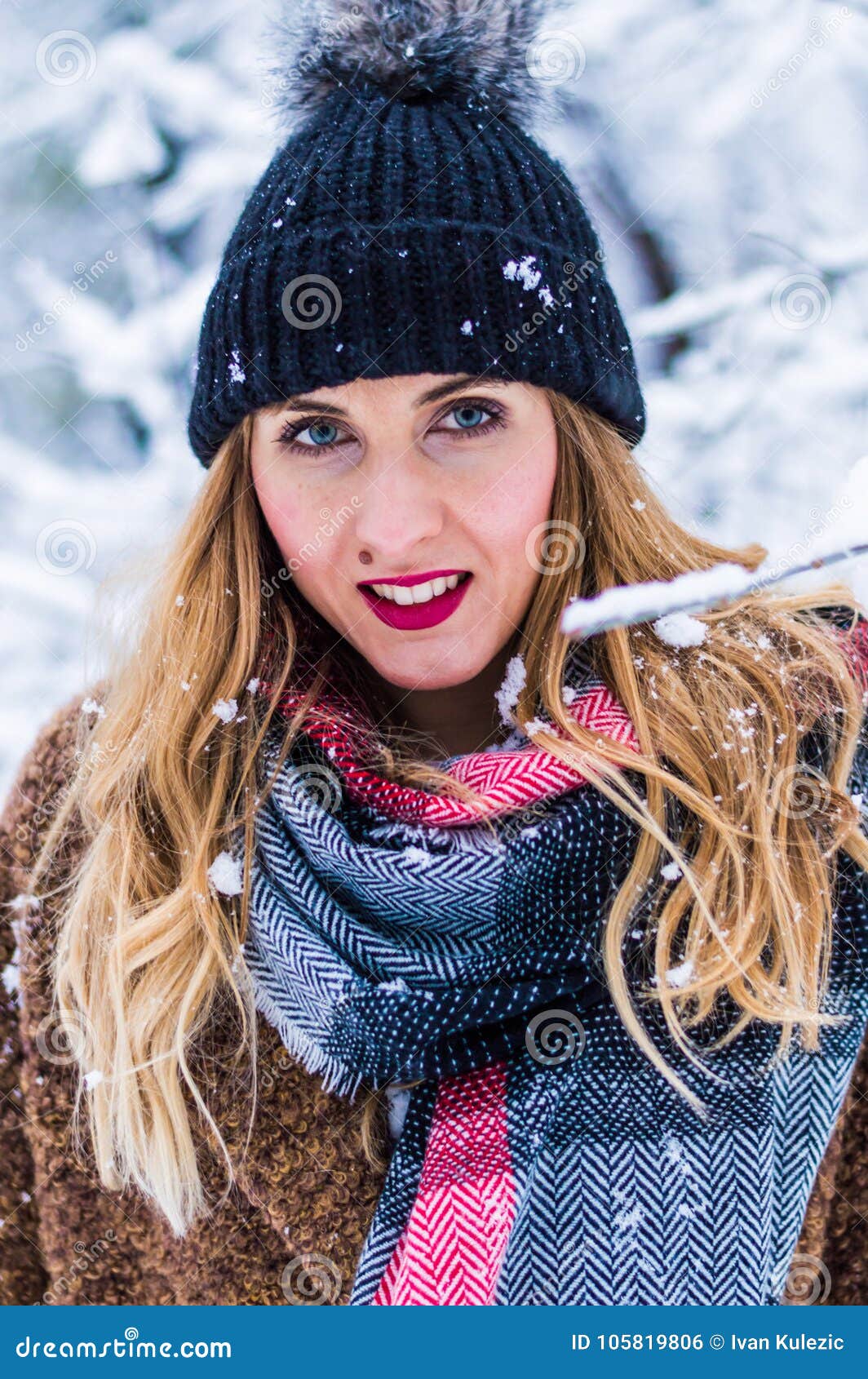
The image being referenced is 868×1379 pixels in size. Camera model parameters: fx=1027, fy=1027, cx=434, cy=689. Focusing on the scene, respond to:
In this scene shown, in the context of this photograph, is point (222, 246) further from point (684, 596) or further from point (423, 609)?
point (684, 596)

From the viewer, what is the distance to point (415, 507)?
1357 mm

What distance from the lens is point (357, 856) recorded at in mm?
1446

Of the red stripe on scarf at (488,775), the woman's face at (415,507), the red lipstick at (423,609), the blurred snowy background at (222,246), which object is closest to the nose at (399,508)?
the woman's face at (415,507)

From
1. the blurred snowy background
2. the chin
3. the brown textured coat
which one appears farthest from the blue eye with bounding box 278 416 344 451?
the brown textured coat

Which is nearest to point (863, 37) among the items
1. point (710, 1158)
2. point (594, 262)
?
point (594, 262)

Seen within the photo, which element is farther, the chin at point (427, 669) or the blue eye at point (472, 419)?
the chin at point (427, 669)

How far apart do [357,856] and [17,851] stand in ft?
2.40

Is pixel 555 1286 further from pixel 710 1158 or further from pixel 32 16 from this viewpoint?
pixel 32 16

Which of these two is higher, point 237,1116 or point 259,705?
point 259,705

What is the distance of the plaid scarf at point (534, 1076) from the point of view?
54.9 inches

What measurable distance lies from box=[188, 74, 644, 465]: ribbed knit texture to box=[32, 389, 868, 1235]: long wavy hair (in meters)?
0.11

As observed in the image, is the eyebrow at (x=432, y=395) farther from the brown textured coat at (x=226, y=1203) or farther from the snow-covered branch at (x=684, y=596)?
the brown textured coat at (x=226, y=1203)

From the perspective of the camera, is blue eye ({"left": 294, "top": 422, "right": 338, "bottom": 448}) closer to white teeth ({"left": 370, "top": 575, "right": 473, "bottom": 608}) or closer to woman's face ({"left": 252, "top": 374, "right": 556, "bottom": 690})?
woman's face ({"left": 252, "top": 374, "right": 556, "bottom": 690})

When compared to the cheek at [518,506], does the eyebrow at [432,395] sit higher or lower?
higher
